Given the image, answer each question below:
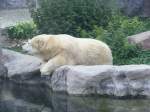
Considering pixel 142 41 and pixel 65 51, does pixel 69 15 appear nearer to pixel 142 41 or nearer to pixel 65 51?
pixel 142 41

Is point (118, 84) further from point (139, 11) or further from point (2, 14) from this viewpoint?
point (2, 14)

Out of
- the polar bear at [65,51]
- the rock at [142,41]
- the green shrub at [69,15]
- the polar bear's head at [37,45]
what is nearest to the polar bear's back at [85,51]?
the polar bear at [65,51]

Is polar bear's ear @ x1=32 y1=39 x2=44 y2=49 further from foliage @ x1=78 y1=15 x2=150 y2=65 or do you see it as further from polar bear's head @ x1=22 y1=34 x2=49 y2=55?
foliage @ x1=78 y1=15 x2=150 y2=65

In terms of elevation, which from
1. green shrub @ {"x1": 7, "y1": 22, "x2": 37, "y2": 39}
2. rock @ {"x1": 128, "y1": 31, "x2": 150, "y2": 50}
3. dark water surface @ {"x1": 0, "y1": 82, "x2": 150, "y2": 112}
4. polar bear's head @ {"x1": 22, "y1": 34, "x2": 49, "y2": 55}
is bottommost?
dark water surface @ {"x1": 0, "y1": 82, "x2": 150, "y2": 112}

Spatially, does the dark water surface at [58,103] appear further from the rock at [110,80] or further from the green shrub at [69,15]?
the green shrub at [69,15]

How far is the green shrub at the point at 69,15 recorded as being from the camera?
36.9 feet

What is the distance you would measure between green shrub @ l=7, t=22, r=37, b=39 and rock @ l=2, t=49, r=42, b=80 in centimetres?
250

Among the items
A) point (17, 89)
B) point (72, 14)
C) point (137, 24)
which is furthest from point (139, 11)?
point (17, 89)

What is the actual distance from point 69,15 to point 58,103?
3261 millimetres

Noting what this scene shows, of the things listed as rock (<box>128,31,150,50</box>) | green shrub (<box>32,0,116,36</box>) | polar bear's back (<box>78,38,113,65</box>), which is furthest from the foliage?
polar bear's back (<box>78,38,113,65</box>)

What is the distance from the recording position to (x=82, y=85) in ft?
28.4

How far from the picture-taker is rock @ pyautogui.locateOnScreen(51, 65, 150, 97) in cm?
848

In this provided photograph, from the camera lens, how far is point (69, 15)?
1130 cm

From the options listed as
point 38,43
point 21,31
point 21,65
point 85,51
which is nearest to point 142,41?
point 85,51
